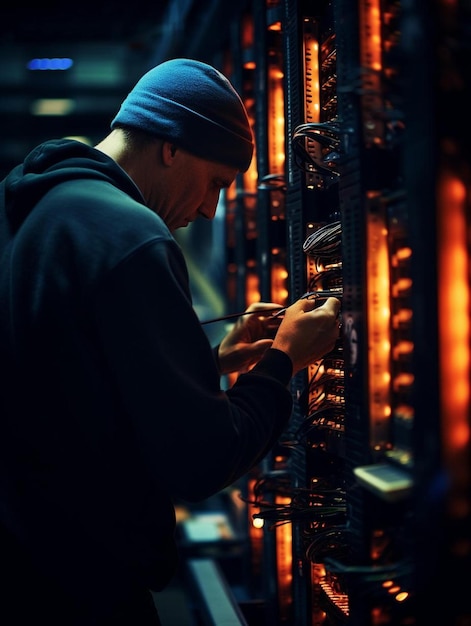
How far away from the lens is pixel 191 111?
6.39 ft

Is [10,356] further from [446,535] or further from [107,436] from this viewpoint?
[446,535]

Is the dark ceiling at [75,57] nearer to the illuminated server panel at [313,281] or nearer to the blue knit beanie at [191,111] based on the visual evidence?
the illuminated server panel at [313,281]

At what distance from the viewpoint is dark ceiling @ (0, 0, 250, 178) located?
20.8 feet

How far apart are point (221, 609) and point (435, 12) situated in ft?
9.14

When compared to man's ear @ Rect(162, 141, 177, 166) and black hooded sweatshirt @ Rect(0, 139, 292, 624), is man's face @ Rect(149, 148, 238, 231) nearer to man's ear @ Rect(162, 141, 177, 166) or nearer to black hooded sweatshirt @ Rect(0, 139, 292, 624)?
man's ear @ Rect(162, 141, 177, 166)

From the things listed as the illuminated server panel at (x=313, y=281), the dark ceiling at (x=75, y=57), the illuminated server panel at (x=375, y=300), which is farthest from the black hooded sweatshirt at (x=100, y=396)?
the dark ceiling at (x=75, y=57)

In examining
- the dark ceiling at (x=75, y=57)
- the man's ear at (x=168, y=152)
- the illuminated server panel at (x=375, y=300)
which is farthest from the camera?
the dark ceiling at (x=75, y=57)

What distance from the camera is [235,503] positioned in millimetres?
4789

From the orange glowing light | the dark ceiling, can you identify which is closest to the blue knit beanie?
the orange glowing light

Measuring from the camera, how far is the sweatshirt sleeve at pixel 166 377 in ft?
4.85

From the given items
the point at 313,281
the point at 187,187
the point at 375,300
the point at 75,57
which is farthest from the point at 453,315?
the point at 75,57

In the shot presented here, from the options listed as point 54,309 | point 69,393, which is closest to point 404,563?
point 69,393

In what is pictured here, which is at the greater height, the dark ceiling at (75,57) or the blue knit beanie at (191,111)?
the dark ceiling at (75,57)

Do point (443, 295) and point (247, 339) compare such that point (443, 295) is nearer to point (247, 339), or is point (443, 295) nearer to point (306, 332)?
point (306, 332)
